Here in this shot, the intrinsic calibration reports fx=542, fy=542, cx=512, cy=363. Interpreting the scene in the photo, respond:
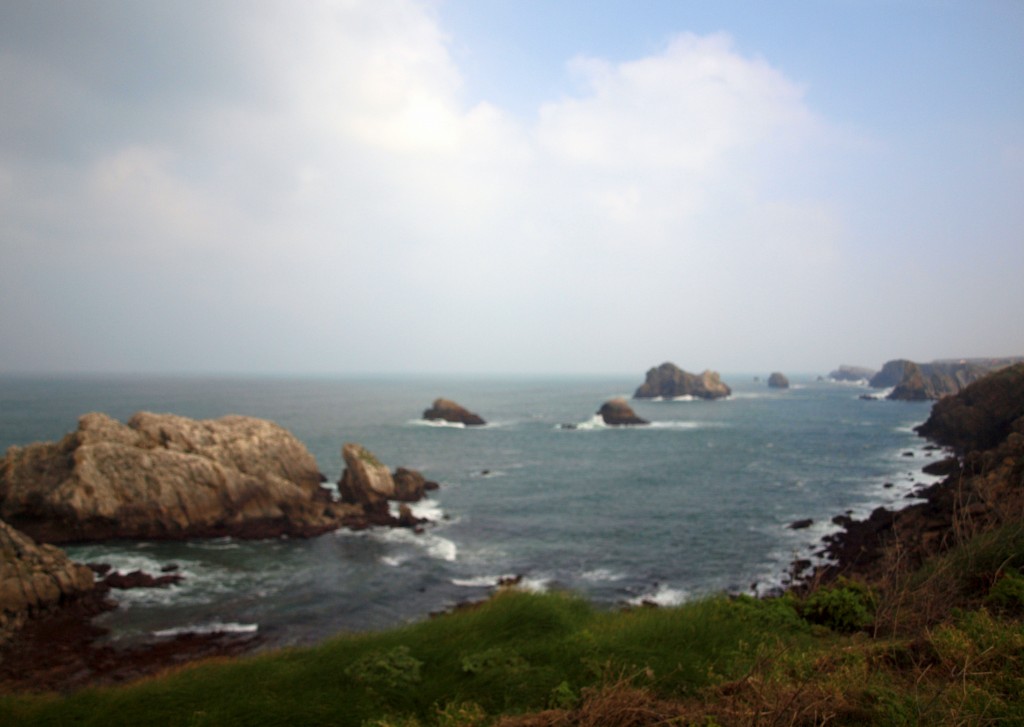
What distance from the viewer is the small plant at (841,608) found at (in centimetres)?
1002

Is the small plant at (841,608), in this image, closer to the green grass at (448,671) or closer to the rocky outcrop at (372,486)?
the green grass at (448,671)

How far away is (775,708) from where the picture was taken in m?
4.95

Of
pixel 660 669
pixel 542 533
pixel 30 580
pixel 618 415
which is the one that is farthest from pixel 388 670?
pixel 618 415

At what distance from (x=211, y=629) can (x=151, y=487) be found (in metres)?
17.0

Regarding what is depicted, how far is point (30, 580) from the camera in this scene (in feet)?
75.0

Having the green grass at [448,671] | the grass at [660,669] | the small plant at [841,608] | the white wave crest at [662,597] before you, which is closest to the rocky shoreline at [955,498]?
the small plant at [841,608]

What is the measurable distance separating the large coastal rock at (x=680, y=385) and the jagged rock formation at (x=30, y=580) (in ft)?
456

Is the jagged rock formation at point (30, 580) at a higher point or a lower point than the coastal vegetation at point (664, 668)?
lower

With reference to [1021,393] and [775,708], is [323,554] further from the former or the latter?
[1021,393]

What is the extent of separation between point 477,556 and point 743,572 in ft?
45.7

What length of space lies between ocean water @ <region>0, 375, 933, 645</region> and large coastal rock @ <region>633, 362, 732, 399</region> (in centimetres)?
7148

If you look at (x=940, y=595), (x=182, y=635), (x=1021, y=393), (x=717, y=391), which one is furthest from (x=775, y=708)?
(x=717, y=391)

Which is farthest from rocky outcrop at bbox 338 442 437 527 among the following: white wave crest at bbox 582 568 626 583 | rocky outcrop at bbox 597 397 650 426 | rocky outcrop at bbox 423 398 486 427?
rocky outcrop at bbox 597 397 650 426

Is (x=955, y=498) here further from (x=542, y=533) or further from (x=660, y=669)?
(x=542, y=533)
